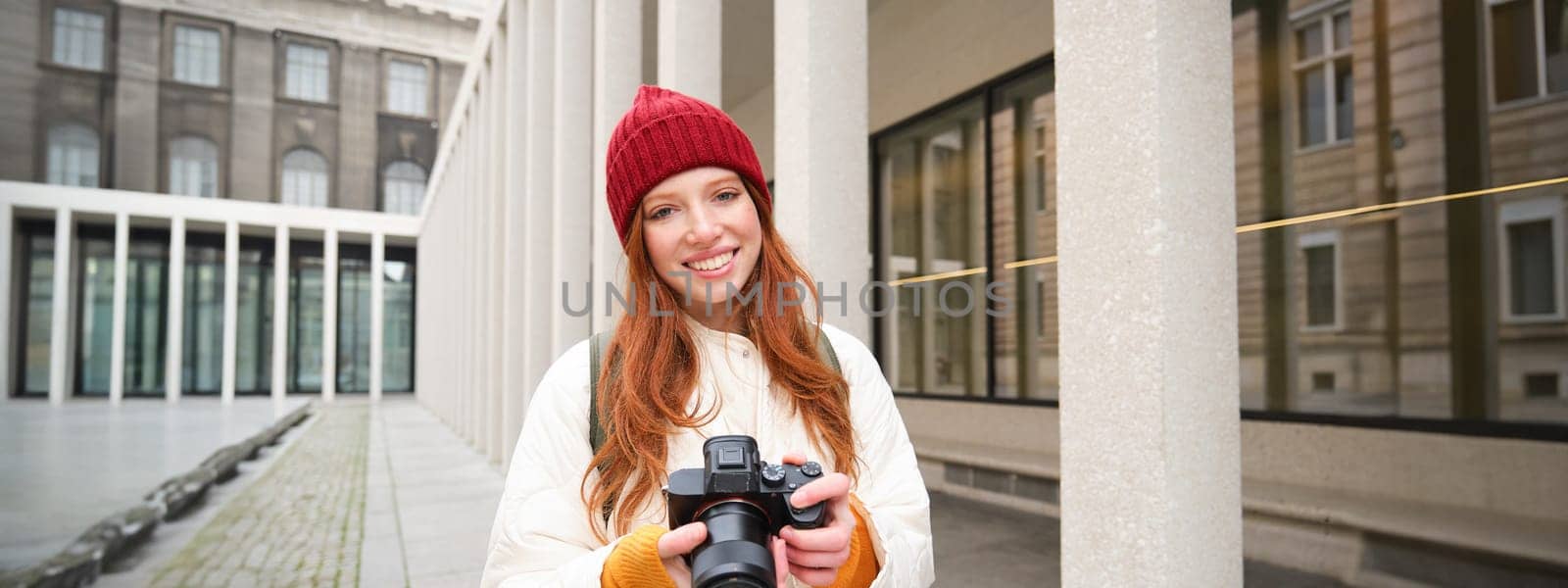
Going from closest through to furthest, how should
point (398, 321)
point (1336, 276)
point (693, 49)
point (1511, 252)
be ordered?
point (693, 49) < point (1511, 252) < point (1336, 276) < point (398, 321)

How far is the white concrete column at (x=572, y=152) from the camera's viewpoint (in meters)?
6.64

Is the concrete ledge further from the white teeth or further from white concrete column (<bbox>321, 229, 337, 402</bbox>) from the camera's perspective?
white concrete column (<bbox>321, 229, 337, 402</bbox>)

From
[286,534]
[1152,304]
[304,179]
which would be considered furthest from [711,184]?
[304,179]

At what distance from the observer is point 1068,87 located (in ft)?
7.45

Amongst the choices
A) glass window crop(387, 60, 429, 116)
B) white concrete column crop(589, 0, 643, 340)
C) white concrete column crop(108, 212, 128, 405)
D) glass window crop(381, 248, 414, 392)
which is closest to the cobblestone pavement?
white concrete column crop(589, 0, 643, 340)

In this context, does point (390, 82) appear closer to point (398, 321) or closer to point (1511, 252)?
point (398, 321)

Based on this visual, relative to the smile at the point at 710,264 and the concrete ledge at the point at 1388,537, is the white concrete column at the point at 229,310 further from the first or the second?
the smile at the point at 710,264

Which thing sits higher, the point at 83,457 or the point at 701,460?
the point at 701,460

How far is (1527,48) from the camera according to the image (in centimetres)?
529

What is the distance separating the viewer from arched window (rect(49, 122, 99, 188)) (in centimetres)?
1859

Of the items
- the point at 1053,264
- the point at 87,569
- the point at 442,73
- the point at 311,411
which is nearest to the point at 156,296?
the point at 311,411

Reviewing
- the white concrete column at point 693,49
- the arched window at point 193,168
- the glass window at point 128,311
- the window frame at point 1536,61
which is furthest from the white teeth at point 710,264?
the arched window at point 193,168

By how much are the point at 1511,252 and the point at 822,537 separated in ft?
21.2

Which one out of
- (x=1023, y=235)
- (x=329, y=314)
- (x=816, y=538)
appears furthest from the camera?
(x=329, y=314)
